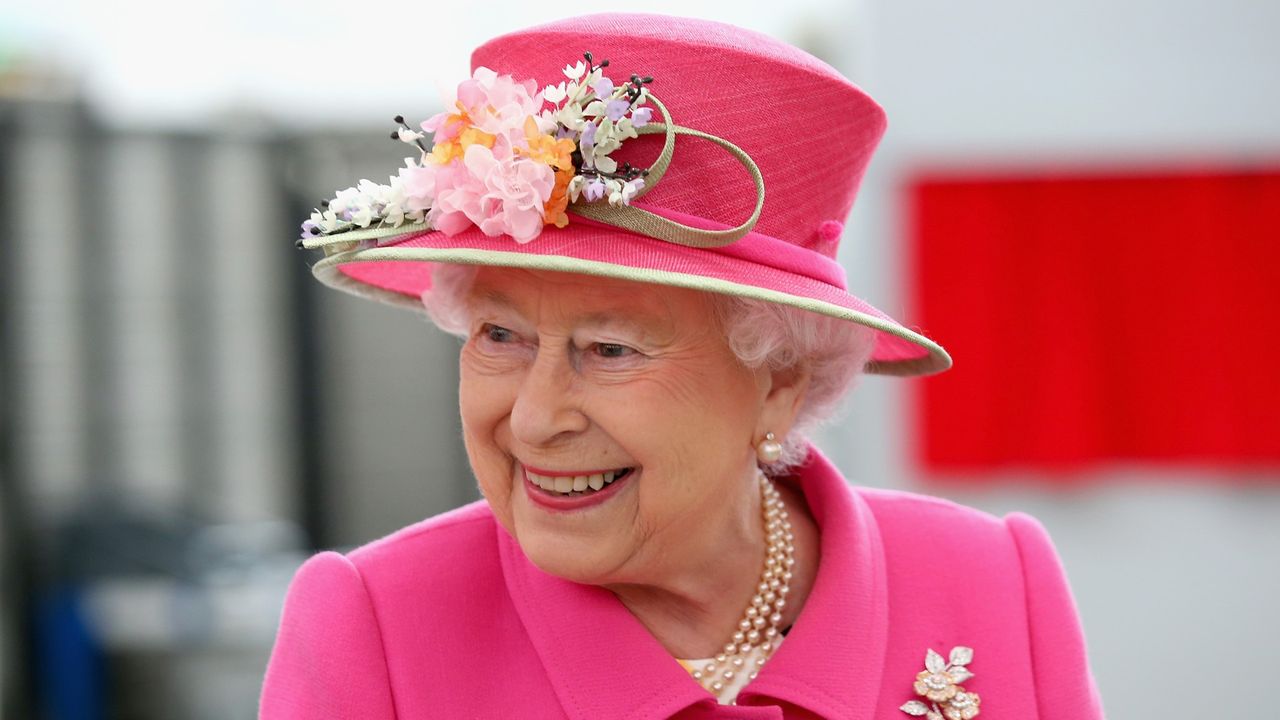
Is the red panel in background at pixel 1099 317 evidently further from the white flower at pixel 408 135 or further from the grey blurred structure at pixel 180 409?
the white flower at pixel 408 135

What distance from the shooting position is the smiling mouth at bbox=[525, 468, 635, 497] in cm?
164

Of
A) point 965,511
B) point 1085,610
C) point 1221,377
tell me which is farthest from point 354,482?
point 965,511

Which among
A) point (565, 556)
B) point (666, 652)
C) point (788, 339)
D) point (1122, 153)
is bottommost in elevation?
point (666, 652)

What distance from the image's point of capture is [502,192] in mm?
1500

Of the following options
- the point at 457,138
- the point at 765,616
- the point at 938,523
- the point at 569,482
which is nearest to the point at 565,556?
the point at 569,482

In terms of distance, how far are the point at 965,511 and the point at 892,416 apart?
3203 mm

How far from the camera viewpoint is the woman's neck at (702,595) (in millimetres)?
1829

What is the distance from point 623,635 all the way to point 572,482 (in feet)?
0.82

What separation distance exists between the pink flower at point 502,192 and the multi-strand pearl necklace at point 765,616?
69cm

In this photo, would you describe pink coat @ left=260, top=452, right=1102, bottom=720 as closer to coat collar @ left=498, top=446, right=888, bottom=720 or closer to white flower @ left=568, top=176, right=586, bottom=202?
coat collar @ left=498, top=446, right=888, bottom=720

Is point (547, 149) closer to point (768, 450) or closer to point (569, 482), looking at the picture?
point (569, 482)

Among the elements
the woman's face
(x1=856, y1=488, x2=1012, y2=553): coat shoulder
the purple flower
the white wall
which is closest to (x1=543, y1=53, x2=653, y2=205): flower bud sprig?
the purple flower

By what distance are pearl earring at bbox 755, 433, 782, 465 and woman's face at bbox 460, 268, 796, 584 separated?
0.08 metres

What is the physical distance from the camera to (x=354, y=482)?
6641 millimetres
